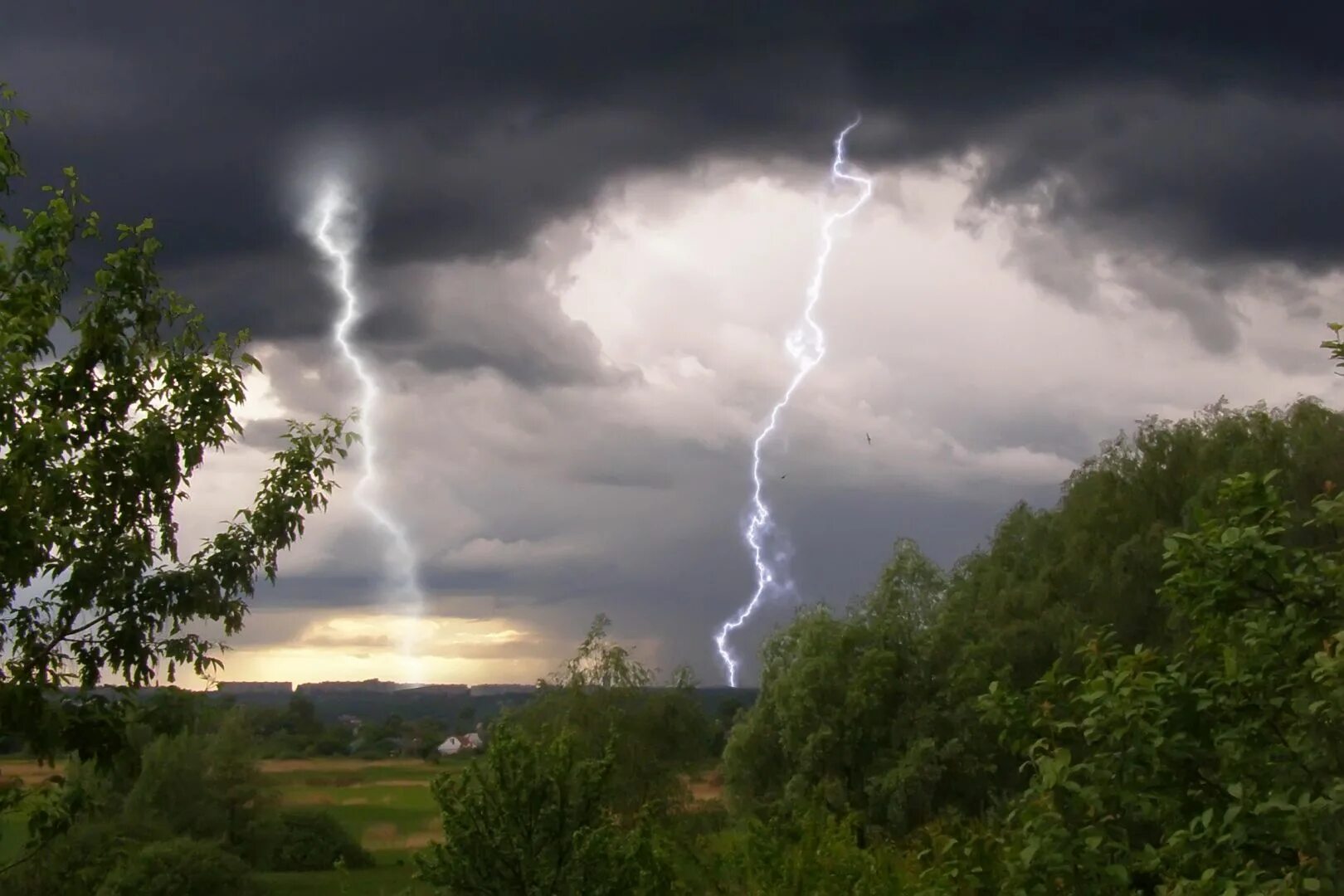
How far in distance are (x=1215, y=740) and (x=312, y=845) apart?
245ft

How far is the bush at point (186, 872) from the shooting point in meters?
51.2

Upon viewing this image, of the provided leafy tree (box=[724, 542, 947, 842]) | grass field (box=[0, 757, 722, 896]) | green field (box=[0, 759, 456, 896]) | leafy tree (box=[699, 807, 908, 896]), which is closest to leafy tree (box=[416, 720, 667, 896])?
leafy tree (box=[699, 807, 908, 896])

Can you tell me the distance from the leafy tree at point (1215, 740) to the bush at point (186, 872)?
157ft

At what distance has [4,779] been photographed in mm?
10211

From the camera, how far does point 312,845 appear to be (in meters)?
75.1

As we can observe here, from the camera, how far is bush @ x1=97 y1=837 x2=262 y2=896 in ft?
168

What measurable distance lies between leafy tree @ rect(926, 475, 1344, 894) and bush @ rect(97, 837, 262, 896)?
4795 cm

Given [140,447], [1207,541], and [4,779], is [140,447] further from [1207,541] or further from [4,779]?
[1207,541]

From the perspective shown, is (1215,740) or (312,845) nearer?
(1215,740)

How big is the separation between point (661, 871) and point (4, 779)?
306 inches

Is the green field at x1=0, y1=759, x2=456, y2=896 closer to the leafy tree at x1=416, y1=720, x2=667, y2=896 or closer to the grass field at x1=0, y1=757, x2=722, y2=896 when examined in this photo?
the grass field at x1=0, y1=757, x2=722, y2=896

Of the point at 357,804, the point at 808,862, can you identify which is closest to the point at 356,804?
the point at 357,804

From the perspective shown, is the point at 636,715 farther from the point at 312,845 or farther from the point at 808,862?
the point at 808,862

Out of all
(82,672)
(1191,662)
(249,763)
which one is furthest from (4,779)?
(249,763)
